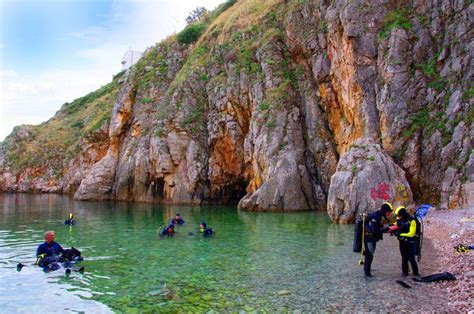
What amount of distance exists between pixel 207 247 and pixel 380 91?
766 inches

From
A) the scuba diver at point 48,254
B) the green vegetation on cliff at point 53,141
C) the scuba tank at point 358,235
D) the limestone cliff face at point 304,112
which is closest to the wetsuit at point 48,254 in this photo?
the scuba diver at point 48,254

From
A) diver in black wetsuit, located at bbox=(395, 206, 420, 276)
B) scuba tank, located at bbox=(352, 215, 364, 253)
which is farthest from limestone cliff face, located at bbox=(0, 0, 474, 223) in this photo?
scuba tank, located at bbox=(352, 215, 364, 253)

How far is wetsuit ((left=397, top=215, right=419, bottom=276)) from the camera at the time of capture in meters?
11.7

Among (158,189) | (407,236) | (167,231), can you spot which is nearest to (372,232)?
(407,236)

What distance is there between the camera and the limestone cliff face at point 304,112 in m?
26.2

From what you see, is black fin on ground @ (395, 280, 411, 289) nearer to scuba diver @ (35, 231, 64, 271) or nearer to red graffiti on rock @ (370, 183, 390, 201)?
scuba diver @ (35, 231, 64, 271)

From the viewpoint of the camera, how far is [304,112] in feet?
129

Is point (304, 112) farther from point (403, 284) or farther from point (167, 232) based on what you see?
point (403, 284)

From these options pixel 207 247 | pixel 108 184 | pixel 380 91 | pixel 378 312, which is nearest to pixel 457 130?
pixel 380 91

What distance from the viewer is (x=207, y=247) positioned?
18.0 m

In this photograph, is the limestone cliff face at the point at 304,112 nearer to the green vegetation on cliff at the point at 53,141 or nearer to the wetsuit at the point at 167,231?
the wetsuit at the point at 167,231

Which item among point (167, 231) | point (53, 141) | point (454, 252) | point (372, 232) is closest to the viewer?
point (372, 232)

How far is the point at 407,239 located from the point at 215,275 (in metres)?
5.65

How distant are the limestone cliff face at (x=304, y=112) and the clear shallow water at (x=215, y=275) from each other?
860cm
